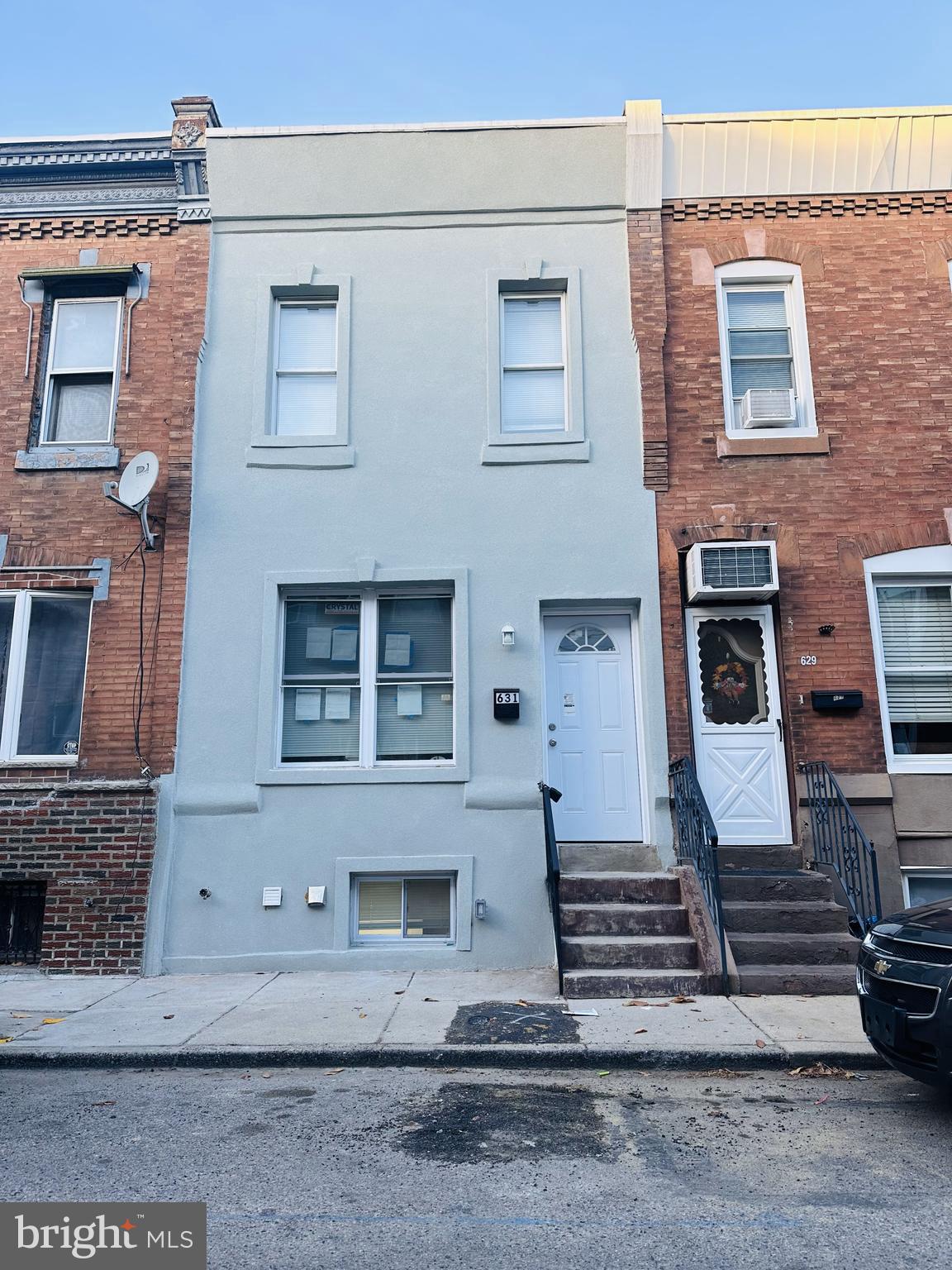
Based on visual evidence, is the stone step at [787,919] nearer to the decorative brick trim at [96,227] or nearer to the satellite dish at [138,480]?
the satellite dish at [138,480]

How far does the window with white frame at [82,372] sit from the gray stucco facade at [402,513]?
1.11 m

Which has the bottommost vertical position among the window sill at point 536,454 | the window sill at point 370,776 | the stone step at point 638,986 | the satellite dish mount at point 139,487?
the stone step at point 638,986

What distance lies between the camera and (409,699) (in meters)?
9.25

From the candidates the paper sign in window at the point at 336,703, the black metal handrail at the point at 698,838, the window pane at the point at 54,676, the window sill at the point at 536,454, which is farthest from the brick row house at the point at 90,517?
the black metal handrail at the point at 698,838

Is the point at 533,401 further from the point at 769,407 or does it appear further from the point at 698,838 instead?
the point at 698,838

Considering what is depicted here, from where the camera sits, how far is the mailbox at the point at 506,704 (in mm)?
8914

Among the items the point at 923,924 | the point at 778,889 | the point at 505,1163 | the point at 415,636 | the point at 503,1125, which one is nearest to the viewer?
the point at 505,1163

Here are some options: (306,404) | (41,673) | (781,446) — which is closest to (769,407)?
(781,446)

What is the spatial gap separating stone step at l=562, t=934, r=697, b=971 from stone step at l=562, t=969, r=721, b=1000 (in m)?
0.22

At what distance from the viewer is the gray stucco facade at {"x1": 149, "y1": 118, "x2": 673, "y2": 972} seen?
8.69 metres

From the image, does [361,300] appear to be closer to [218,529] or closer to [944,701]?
[218,529]

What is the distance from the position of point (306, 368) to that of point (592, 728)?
477 cm

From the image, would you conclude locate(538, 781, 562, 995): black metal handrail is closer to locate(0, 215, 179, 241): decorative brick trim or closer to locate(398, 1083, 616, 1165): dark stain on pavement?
locate(398, 1083, 616, 1165): dark stain on pavement

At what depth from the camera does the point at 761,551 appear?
8977mm
